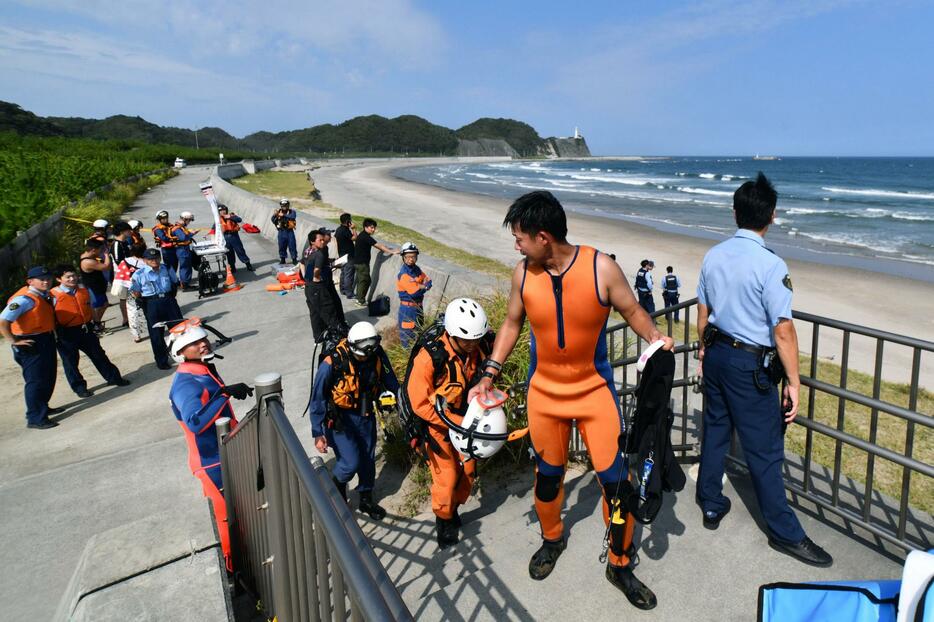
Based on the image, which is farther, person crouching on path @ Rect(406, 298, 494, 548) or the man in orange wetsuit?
person crouching on path @ Rect(406, 298, 494, 548)

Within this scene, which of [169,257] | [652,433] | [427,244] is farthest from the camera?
[427,244]

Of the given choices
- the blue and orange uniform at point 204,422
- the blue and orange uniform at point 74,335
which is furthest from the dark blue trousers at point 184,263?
the blue and orange uniform at point 204,422

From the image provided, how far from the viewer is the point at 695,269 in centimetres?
1952

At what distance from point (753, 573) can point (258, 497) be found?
9.43 feet

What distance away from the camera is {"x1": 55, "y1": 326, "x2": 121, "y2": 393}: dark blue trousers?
745cm

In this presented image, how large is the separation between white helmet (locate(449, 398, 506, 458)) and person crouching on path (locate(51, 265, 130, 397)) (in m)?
6.20

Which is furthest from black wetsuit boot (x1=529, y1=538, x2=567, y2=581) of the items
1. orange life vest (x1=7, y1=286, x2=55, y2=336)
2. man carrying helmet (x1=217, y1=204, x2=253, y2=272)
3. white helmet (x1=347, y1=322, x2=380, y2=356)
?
man carrying helmet (x1=217, y1=204, x2=253, y2=272)

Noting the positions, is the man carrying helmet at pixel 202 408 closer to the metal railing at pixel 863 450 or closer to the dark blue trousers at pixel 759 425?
the metal railing at pixel 863 450

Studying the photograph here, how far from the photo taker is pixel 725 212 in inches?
1490

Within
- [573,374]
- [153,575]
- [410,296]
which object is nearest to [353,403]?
[153,575]

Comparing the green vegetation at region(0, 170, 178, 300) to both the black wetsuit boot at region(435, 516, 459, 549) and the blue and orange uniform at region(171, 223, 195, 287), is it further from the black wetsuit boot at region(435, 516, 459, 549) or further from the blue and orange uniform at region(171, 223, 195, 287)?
the black wetsuit boot at region(435, 516, 459, 549)

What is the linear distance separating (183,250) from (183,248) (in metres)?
0.04

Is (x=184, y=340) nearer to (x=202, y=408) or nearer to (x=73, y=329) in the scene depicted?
(x=202, y=408)

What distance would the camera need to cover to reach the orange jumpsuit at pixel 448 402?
4203mm
